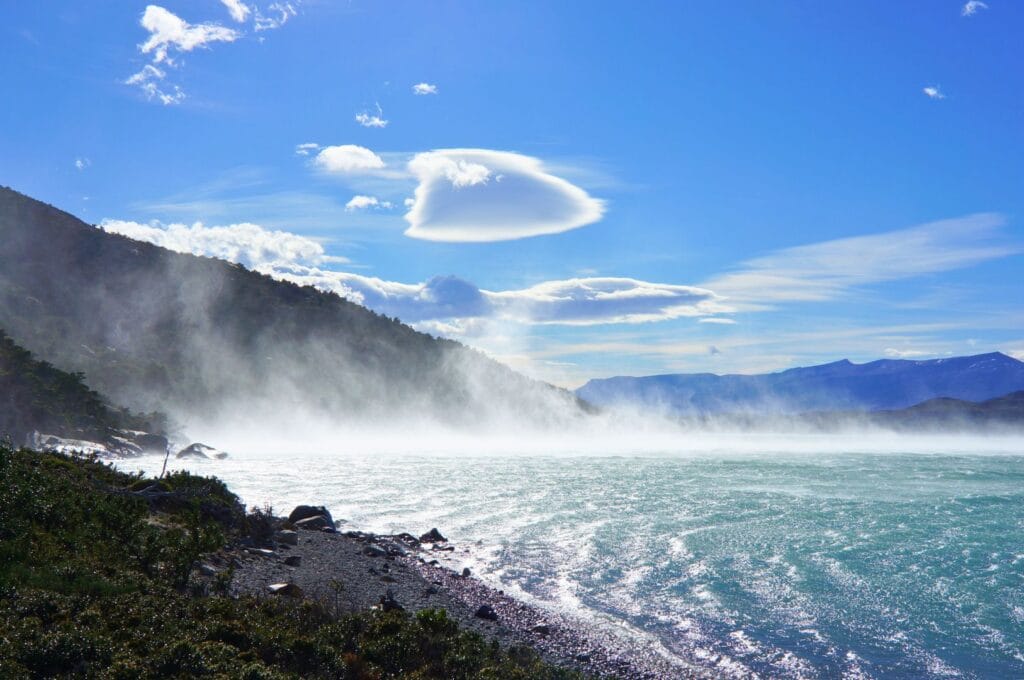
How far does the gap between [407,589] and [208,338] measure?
116 m

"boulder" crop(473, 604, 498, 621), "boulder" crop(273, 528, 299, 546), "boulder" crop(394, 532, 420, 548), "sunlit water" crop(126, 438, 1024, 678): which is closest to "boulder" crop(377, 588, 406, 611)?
"boulder" crop(473, 604, 498, 621)

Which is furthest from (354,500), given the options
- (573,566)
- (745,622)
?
(745,622)

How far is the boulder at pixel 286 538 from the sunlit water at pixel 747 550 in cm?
645

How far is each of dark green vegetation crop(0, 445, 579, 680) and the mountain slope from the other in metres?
→ 79.4

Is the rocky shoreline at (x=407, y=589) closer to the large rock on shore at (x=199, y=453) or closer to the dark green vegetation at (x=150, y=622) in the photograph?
the dark green vegetation at (x=150, y=622)

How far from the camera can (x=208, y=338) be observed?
125 metres

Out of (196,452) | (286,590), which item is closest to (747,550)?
(286,590)

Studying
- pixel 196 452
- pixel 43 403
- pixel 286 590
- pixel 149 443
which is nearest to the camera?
pixel 286 590

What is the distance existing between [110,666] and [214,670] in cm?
142

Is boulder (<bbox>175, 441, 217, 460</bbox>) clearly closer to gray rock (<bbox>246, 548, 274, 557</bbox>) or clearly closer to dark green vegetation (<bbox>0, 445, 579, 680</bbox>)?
gray rock (<bbox>246, 548, 274, 557</bbox>)

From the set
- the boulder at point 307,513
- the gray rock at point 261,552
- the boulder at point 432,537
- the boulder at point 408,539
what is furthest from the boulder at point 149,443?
the gray rock at point 261,552

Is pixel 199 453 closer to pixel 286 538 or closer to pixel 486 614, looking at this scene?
pixel 286 538

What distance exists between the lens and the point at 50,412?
5488cm

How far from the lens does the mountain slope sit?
327 feet
